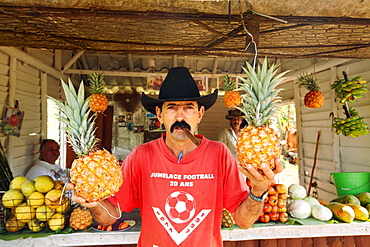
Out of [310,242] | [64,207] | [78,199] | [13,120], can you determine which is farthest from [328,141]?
[13,120]

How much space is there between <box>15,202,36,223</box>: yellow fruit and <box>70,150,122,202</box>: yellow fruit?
75.1 inches

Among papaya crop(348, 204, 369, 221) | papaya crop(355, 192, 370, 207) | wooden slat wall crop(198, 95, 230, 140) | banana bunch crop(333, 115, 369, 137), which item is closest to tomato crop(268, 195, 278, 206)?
papaya crop(348, 204, 369, 221)

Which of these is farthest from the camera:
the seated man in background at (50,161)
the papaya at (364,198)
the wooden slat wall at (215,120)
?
the wooden slat wall at (215,120)

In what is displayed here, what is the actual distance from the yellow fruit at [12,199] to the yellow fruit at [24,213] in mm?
78

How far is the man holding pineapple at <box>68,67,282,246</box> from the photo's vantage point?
7.18 ft

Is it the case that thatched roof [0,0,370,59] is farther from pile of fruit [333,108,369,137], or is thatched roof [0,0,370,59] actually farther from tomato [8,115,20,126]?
tomato [8,115,20,126]

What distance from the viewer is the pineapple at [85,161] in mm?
1857

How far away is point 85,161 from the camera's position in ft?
6.22

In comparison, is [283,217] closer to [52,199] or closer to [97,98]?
[52,199]

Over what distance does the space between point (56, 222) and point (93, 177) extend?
1.99 m

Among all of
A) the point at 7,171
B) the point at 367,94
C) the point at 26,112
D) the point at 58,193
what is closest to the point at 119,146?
the point at 26,112

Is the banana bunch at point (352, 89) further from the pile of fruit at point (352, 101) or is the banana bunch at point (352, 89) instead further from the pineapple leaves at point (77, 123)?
the pineapple leaves at point (77, 123)

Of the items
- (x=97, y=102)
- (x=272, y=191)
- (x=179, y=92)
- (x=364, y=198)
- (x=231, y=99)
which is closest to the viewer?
(x=179, y=92)

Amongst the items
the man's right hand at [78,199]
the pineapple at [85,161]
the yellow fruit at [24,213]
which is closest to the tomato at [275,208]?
the pineapple at [85,161]
